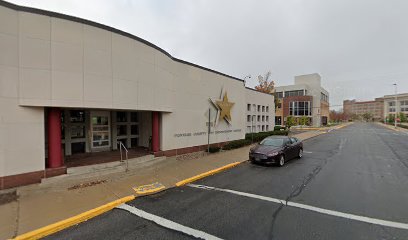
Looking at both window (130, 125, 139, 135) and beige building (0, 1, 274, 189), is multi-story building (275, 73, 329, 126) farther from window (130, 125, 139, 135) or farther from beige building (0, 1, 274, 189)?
beige building (0, 1, 274, 189)

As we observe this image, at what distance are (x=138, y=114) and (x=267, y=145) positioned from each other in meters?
8.43

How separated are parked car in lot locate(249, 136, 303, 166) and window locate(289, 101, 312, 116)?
48.1 meters

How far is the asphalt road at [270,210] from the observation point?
4234mm

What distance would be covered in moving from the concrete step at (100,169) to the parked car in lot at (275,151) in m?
5.05

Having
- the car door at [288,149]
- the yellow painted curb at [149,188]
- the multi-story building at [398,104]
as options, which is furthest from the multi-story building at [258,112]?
the multi-story building at [398,104]

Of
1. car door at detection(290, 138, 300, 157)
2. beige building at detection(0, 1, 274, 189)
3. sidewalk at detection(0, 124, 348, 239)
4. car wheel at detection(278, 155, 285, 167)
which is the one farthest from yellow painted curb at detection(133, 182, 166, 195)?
car door at detection(290, 138, 300, 157)

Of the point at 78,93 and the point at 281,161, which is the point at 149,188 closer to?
the point at 78,93

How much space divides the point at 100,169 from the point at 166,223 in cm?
478

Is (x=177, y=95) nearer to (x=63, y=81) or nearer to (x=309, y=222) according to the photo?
(x=63, y=81)

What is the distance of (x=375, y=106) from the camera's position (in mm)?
152750

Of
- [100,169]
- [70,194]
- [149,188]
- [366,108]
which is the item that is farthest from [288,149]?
[366,108]

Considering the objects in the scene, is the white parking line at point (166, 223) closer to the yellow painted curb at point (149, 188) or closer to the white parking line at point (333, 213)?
the yellow painted curb at point (149, 188)

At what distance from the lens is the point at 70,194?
245 inches

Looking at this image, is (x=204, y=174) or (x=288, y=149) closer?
(x=204, y=174)
